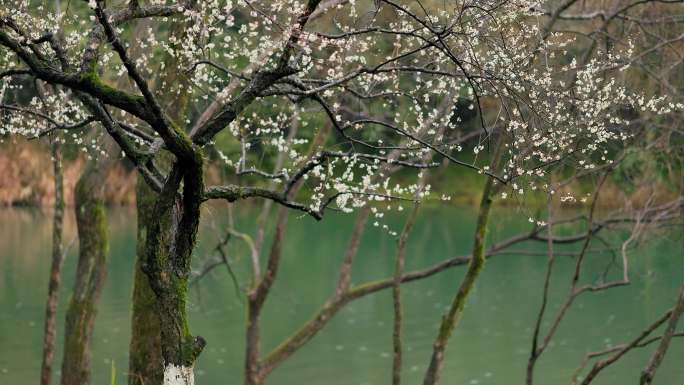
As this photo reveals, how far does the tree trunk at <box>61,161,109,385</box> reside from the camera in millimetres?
9547

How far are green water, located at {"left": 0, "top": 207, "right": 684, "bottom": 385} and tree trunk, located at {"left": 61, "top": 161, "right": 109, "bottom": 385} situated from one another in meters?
1.97

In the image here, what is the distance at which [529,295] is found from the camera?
20.9 metres

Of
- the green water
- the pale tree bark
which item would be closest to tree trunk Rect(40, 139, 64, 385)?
the green water

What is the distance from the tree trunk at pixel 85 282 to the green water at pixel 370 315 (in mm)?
1968

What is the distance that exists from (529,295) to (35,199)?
12321mm

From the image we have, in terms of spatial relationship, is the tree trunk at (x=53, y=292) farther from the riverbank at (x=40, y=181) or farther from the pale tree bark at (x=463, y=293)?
the riverbank at (x=40, y=181)

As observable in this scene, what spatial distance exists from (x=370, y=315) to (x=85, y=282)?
1035 centimetres

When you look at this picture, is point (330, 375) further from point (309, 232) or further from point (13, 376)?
point (309, 232)

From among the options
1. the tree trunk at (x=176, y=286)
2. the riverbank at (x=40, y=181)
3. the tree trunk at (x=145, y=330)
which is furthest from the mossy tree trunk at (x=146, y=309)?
the riverbank at (x=40, y=181)

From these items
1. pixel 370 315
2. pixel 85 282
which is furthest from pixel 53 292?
→ pixel 370 315

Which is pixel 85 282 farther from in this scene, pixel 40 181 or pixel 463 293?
pixel 40 181

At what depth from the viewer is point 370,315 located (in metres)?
19.4

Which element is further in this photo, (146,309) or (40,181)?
(40,181)

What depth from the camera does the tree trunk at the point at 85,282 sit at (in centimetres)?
955
